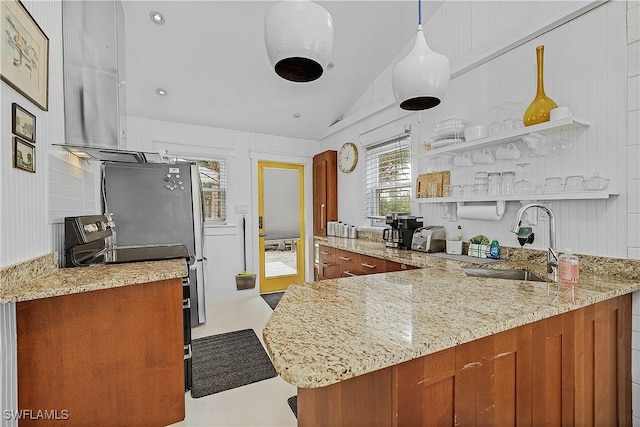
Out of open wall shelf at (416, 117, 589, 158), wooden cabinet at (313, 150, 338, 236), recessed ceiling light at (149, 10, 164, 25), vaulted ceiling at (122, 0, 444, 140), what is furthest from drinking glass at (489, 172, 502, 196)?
recessed ceiling light at (149, 10, 164, 25)

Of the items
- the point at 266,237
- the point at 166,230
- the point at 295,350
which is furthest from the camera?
the point at 266,237

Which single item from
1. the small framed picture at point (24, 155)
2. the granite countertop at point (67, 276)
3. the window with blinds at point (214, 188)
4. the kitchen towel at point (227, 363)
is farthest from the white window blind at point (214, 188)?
the small framed picture at point (24, 155)

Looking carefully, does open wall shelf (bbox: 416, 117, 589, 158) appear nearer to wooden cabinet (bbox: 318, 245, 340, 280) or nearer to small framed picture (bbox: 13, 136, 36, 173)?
wooden cabinet (bbox: 318, 245, 340, 280)

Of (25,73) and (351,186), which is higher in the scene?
(25,73)

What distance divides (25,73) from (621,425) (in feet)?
11.1

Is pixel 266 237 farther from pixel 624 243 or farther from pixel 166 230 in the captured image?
pixel 624 243

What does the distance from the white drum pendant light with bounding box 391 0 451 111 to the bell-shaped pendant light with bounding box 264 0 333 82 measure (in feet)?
1.48

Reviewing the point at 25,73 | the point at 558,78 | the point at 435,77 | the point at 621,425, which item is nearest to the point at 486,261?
the point at 621,425

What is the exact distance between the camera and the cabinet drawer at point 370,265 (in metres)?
2.64

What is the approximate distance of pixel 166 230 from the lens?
9.77 feet

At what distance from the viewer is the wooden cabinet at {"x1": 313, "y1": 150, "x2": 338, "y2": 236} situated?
14.6 ft

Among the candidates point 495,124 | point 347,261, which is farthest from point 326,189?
point 495,124

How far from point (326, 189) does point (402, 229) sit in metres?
1.85

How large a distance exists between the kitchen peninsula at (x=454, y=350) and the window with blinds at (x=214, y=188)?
3.22 m
